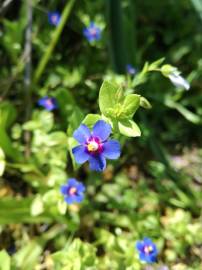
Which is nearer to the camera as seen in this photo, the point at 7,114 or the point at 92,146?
the point at 92,146

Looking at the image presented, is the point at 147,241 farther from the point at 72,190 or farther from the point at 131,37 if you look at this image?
the point at 131,37

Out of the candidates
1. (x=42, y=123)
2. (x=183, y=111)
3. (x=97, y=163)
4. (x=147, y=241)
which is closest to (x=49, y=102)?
(x=42, y=123)

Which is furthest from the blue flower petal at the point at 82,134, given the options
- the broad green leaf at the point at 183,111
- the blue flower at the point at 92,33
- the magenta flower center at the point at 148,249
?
the blue flower at the point at 92,33

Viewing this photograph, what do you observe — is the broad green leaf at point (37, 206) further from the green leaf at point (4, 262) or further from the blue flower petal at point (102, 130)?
the blue flower petal at point (102, 130)

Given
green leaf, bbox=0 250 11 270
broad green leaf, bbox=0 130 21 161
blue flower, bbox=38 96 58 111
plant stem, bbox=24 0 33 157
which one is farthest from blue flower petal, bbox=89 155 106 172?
plant stem, bbox=24 0 33 157

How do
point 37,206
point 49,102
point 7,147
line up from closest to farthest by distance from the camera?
point 37,206 < point 7,147 < point 49,102

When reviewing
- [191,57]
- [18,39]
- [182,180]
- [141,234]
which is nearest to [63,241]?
[141,234]

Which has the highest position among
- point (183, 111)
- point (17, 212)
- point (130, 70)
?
point (130, 70)

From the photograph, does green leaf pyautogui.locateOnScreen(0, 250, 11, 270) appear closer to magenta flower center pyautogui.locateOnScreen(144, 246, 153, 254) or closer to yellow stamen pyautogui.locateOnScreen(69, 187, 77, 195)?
yellow stamen pyautogui.locateOnScreen(69, 187, 77, 195)
